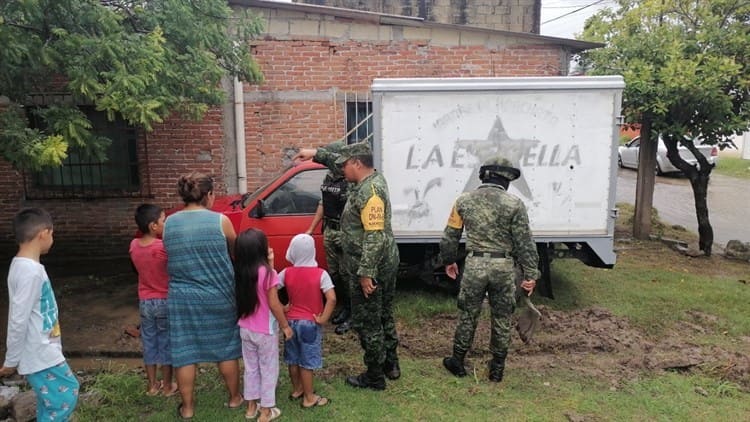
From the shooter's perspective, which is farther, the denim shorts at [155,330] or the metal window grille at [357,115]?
the metal window grille at [357,115]

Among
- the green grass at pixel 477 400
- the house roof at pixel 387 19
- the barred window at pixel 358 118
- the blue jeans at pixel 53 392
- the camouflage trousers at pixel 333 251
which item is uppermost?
the house roof at pixel 387 19

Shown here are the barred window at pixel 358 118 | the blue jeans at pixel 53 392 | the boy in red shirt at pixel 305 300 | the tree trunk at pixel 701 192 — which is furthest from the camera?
the tree trunk at pixel 701 192

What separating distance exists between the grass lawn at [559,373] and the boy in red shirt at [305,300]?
0.44 metres

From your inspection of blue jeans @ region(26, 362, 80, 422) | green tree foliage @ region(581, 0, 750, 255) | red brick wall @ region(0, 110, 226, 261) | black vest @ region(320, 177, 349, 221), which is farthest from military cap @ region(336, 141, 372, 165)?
green tree foliage @ region(581, 0, 750, 255)

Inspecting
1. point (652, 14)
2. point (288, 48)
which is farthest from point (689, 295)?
point (288, 48)

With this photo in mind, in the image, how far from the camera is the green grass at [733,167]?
18691 millimetres

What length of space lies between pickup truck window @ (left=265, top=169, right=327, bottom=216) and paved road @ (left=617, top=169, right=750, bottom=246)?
7.83 meters

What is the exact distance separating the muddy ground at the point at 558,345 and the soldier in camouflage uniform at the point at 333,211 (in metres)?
0.48

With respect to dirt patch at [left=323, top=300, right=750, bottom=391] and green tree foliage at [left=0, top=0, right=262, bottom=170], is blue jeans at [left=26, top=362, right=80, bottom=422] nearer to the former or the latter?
green tree foliage at [left=0, top=0, right=262, bottom=170]

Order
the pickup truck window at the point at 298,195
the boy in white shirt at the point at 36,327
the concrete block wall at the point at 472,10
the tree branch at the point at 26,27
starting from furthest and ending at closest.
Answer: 1. the concrete block wall at the point at 472,10
2. the pickup truck window at the point at 298,195
3. the tree branch at the point at 26,27
4. the boy in white shirt at the point at 36,327

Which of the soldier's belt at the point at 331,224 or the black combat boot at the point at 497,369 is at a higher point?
the soldier's belt at the point at 331,224

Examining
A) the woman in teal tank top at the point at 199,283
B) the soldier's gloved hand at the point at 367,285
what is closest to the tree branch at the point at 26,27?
the woman in teal tank top at the point at 199,283

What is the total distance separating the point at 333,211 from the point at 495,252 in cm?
168

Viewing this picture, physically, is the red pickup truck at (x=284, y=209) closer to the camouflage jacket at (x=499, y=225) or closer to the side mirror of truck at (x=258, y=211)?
the side mirror of truck at (x=258, y=211)
